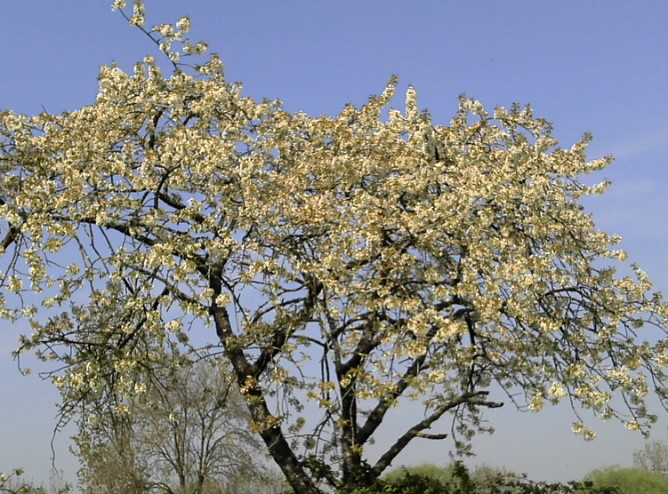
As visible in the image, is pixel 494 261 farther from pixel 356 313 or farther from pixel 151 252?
pixel 151 252

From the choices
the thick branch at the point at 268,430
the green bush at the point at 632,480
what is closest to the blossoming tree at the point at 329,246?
the thick branch at the point at 268,430

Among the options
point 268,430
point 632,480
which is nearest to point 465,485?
point 268,430

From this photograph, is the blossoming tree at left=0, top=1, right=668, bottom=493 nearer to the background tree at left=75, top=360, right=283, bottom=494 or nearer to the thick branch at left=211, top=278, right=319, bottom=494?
the thick branch at left=211, top=278, right=319, bottom=494

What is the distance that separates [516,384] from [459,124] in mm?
3331

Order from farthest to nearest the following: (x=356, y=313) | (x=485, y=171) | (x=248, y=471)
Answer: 1. (x=248, y=471)
2. (x=485, y=171)
3. (x=356, y=313)

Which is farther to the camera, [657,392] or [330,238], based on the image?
[657,392]

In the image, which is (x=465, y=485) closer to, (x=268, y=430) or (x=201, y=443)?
(x=268, y=430)

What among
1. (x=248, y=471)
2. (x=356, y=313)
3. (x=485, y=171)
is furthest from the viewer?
(x=248, y=471)

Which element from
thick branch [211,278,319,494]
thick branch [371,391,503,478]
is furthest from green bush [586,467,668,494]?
thick branch [211,278,319,494]

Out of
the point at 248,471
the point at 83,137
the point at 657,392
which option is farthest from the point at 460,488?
the point at 248,471

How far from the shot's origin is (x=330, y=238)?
815 centimetres

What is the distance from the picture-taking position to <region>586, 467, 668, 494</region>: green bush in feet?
42.2

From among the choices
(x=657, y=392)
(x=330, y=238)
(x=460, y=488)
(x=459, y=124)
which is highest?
(x=459, y=124)

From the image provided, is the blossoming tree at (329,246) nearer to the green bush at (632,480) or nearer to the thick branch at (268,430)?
the thick branch at (268,430)
